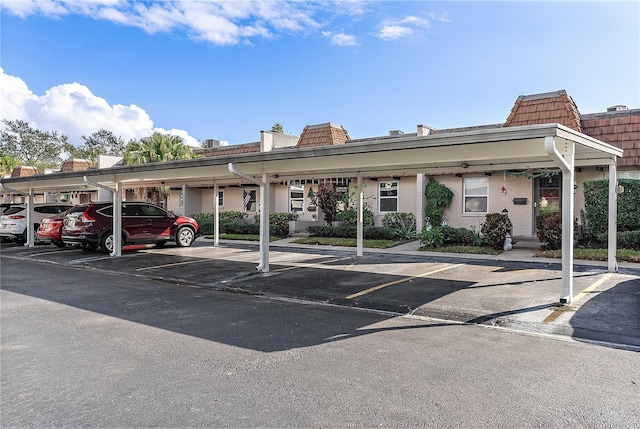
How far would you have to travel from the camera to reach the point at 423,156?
810cm

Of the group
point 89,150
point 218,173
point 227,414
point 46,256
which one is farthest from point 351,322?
point 89,150

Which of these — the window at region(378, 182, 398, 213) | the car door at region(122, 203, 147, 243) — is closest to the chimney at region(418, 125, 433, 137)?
the window at region(378, 182, 398, 213)

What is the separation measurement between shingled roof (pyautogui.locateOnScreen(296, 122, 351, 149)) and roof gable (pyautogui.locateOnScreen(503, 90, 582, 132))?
8265 mm

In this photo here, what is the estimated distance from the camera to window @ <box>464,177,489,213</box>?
17.4m

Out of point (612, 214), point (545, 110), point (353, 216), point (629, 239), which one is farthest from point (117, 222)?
point (545, 110)

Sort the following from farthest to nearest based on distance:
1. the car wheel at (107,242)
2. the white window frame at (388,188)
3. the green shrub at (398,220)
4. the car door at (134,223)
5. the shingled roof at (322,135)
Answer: the shingled roof at (322,135), the white window frame at (388,188), the green shrub at (398,220), the car door at (134,223), the car wheel at (107,242)

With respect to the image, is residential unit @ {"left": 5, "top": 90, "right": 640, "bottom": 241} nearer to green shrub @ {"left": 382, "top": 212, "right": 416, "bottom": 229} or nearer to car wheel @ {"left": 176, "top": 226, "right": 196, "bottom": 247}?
green shrub @ {"left": 382, "top": 212, "right": 416, "bottom": 229}

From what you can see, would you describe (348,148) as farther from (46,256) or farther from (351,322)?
(46,256)

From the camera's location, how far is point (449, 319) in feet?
21.1

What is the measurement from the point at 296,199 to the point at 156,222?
848 centimetres

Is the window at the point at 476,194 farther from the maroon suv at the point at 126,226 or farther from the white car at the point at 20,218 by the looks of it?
the white car at the point at 20,218

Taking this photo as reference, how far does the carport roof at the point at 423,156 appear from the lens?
6664 mm

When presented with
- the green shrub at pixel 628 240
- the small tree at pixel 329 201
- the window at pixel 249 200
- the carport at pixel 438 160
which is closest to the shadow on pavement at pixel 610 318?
the carport at pixel 438 160

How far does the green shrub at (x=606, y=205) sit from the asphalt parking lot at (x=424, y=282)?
3.03 m
